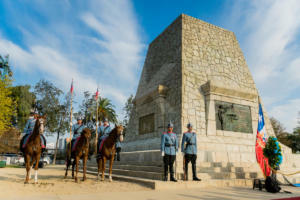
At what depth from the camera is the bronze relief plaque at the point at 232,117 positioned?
1166 cm

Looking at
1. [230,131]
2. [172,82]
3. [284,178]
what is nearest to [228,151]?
[230,131]

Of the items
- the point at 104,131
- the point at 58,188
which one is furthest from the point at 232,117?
the point at 58,188

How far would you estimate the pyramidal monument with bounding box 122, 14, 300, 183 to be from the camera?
10.0 meters

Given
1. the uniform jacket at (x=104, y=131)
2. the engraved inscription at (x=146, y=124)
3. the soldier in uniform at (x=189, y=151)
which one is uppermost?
the engraved inscription at (x=146, y=124)

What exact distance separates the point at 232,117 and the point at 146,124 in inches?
200

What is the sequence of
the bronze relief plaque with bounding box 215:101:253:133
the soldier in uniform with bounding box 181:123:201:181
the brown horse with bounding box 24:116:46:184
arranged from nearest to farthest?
the brown horse with bounding box 24:116:46:184, the soldier in uniform with bounding box 181:123:201:181, the bronze relief plaque with bounding box 215:101:253:133

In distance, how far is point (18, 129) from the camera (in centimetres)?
3134

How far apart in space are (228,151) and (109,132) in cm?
581

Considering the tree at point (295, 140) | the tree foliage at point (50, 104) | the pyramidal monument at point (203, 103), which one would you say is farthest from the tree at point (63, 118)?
the tree at point (295, 140)

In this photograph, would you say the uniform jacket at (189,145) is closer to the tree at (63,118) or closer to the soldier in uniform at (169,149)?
the soldier in uniform at (169,149)

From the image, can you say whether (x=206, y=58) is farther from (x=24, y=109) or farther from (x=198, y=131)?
(x=24, y=109)

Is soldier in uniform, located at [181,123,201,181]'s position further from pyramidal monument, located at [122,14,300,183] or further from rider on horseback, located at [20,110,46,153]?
rider on horseback, located at [20,110,46,153]

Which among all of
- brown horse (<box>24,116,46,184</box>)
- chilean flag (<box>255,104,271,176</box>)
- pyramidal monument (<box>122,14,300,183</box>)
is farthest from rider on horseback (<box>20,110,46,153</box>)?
chilean flag (<box>255,104,271,176</box>)

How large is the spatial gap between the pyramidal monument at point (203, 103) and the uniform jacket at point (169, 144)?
3.92ft
